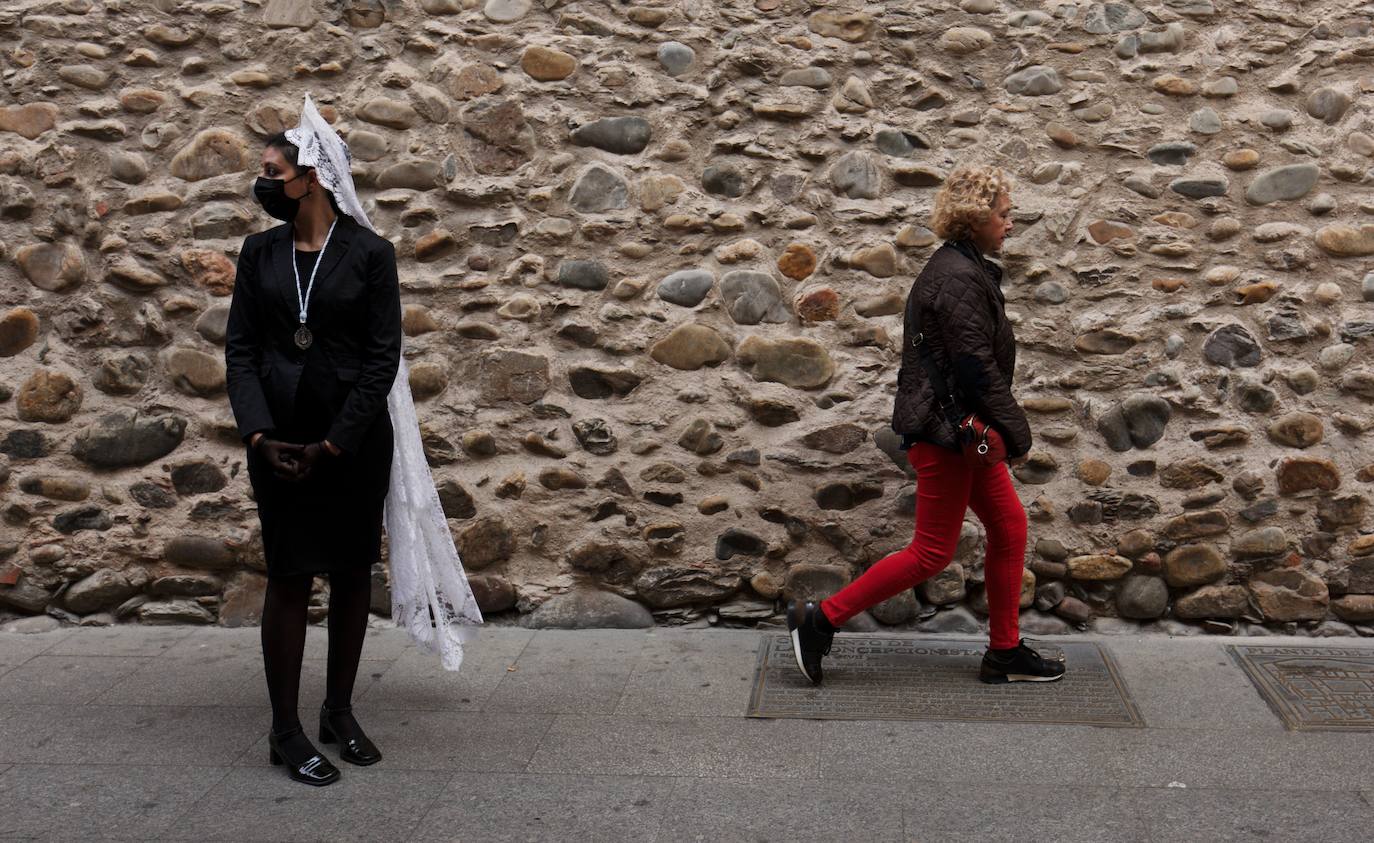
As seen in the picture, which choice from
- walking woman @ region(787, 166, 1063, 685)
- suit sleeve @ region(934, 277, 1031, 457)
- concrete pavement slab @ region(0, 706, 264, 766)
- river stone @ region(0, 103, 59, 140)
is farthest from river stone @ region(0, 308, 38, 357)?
suit sleeve @ region(934, 277, 1031, 457)

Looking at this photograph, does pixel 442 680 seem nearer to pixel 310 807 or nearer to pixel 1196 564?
pixel 310 807

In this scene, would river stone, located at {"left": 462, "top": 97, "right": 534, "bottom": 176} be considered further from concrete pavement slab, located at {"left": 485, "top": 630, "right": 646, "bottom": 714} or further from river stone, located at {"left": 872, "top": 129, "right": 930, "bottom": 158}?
concrete pavement slab, located at {"left": 485, "top": 630, "right": 646, "bottom": 714}

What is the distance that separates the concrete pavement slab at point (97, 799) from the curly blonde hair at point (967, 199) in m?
2.58

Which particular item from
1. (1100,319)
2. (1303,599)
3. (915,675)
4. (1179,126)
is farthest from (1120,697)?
(1179,126)

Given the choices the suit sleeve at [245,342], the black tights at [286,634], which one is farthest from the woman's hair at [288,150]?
the black tights at [286,634]

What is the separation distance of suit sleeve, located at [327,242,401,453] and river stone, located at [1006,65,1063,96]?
228 centimetres

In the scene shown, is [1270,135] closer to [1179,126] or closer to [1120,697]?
[1179,126]

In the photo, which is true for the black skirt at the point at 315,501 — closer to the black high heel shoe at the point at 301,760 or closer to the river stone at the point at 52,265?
the black high heel shoe at the point at 301,760

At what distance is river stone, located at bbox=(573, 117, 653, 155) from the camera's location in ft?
15.4

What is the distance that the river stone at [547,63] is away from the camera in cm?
471

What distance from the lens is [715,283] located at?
15.5 ft

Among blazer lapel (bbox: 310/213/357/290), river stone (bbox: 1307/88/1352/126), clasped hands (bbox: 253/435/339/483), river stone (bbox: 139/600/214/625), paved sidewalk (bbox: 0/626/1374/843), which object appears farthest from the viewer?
river stone (bbox: 139/600/214/625)

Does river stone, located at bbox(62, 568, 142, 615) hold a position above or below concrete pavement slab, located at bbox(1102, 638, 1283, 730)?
below

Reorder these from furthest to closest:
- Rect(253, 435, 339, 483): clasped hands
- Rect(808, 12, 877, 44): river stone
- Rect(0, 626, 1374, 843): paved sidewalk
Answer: Rect(808, 12, 877, 44): river stone
Rect(253, 435, 339, 483): clasped hands
Rect(0, 626, 1374, 843): paved sidewalk
